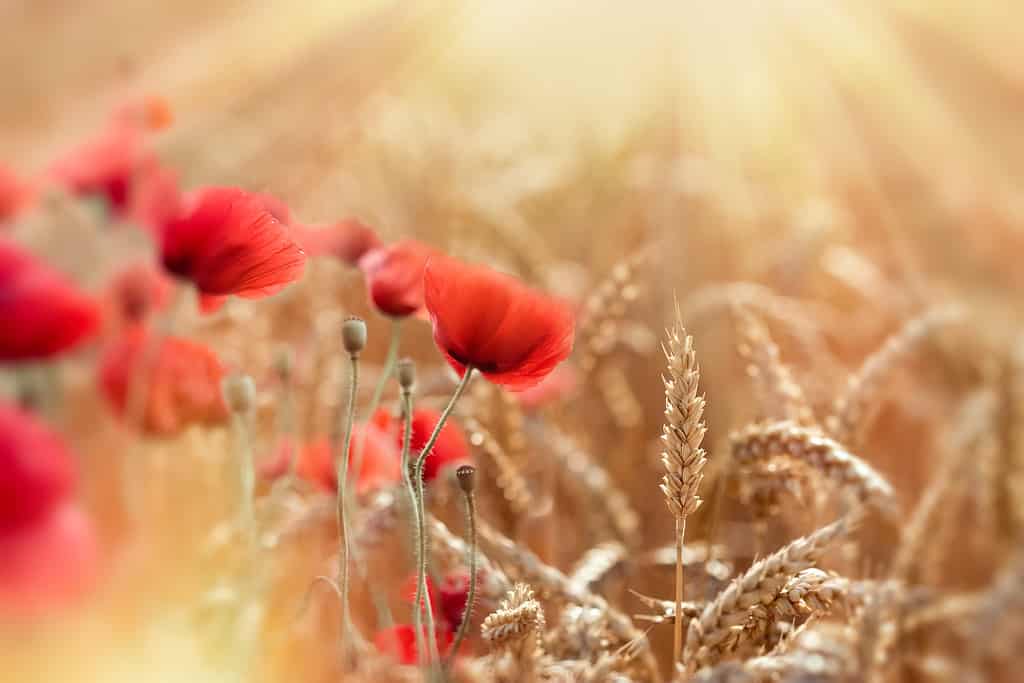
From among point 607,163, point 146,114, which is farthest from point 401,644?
point 607,163

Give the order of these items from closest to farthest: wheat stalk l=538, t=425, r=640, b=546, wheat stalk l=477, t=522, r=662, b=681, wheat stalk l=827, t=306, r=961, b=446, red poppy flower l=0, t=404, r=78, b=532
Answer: red poppy flower l=0, t=404, r=78, b=532 → wheat stalk l=477, t=522, r=662, b=681 → wheat stalk l=827, t=306, r=961, b=446 → wheat stalk l=538, t=425, r=640, b=546

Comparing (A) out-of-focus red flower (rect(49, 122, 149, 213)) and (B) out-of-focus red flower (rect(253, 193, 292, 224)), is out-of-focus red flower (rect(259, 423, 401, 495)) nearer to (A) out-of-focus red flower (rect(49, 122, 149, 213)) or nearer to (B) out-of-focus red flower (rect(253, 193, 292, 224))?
(B) out-of-focus red flower (rect(253, 193, 292, 224))

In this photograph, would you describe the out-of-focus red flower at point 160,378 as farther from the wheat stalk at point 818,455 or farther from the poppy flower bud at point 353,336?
the wheat stalk at point 818,455

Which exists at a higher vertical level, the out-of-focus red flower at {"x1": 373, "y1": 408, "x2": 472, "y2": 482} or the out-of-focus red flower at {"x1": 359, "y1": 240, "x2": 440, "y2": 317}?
the out-of-focus red flower at {"x1": 359, "y1": 240, "x2": 440, "y2": 317}

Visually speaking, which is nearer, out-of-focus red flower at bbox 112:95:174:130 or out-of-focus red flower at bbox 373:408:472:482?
out-of-focus red flower at bbox 373:408:472:482

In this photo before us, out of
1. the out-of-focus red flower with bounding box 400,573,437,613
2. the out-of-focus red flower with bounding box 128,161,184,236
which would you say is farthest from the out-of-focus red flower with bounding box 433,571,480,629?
the out-of-focus red flower with bounding box 128,161,184,236

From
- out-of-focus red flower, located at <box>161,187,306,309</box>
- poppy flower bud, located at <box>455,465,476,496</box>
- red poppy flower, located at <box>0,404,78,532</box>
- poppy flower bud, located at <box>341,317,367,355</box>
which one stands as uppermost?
out-of-focus red flower, located at <box>161,187,306,309</box>
